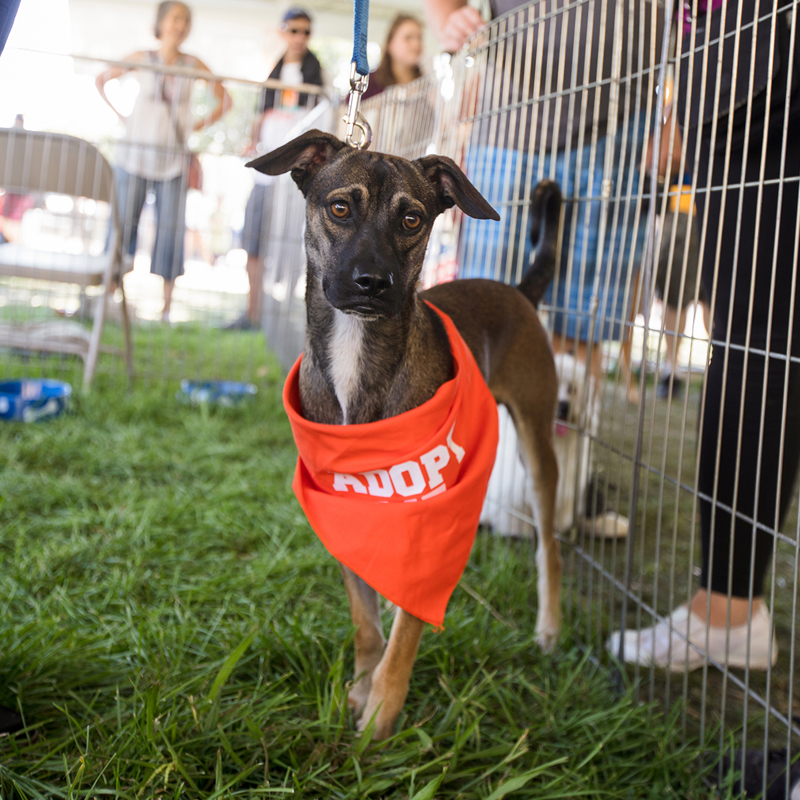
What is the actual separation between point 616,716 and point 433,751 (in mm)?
498

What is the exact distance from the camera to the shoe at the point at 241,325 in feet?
21.3

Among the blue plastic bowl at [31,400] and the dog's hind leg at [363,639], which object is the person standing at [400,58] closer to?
the blue plastic bowl at [31,400]

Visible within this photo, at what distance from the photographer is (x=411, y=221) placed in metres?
1.59

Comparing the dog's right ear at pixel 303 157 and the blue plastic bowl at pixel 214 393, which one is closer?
the dog's right ear at pixel 303 157

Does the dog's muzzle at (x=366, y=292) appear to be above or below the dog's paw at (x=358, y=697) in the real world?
above

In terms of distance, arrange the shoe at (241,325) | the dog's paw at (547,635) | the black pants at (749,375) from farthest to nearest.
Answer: the shoe at (241,325), the dog's paw at (547,635), the black pants at (749,375)

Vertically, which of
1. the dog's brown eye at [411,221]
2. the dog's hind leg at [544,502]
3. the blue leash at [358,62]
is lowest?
the dog's hind leg at [544,502]

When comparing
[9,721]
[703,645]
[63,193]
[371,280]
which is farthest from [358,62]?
[63,193]

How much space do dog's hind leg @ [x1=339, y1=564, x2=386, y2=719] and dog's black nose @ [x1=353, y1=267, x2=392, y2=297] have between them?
2.51 feet

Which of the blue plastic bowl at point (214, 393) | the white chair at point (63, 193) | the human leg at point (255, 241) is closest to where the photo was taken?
the white chair at point (63, 193)

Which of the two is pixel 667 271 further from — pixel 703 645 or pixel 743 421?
pixel 703 645

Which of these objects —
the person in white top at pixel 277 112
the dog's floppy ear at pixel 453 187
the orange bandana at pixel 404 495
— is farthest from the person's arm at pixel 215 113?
the orange bandana at pixel 404 495

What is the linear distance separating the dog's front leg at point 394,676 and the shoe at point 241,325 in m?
5.12

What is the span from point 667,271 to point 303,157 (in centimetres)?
124
